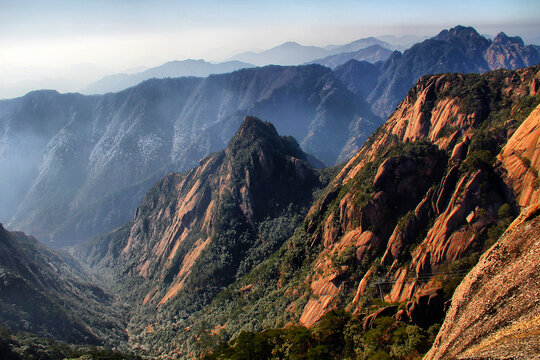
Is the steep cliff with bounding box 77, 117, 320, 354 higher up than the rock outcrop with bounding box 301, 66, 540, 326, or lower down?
lower down

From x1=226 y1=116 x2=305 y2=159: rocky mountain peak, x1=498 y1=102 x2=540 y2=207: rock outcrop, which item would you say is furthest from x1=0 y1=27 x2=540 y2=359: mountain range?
x1=226 y1=116 x2=305 y2=159: rocky mountain peak

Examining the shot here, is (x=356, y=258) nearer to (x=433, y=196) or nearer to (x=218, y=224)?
(x=433, y=196)

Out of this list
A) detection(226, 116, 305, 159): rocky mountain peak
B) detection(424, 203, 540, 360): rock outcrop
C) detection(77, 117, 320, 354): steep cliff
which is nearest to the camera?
detection(424, 203, 540, 360): rock outcrop

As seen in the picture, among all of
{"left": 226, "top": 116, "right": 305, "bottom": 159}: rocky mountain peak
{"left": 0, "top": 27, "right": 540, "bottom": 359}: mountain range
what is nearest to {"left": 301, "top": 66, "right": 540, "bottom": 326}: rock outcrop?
{"left": 0, "top": 27, "right": 540, "bottom": 359}: mountain range

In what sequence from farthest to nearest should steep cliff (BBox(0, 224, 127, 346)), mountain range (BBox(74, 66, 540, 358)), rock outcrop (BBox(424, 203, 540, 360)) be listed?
steep cliff (BBox(0, 224, 127, 346)) → mountain range (BBox(74, 66, 540, 358)) → rock outcrop (BBox(424, 203, 540, 360))

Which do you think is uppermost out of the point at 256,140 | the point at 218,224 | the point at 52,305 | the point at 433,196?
the point at 256,140

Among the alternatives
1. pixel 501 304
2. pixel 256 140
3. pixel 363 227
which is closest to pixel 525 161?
pixel 363 227

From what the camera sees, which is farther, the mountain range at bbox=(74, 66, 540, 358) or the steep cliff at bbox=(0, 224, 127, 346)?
the steep cliff at bbox=(0, 224, 127, 346)

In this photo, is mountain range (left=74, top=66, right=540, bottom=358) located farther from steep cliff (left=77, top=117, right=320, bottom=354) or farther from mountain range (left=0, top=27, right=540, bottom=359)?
steep cliff (left=77, top=117, right=320, bottom=354)

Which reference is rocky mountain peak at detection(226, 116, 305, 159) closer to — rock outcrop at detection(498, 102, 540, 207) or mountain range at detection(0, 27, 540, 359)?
mountain range at detection(0, 27, 540, 359)
